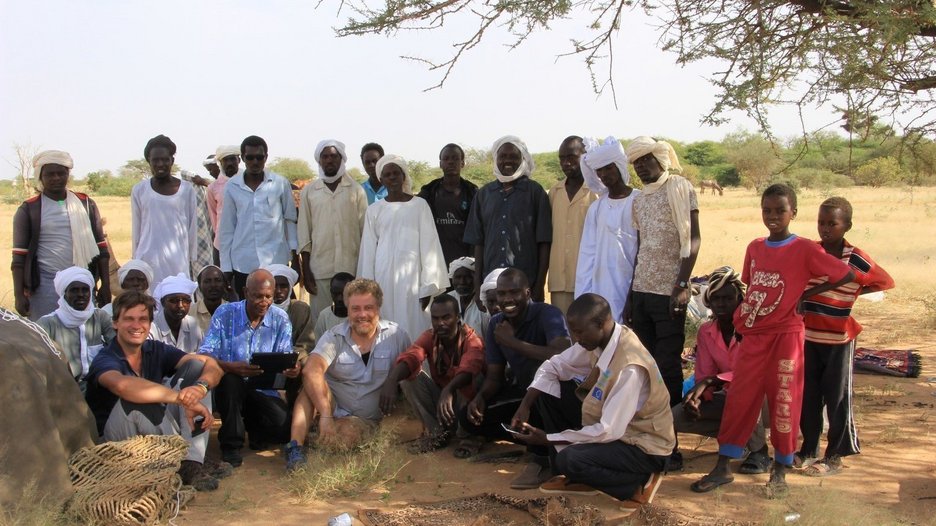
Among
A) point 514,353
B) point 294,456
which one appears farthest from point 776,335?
point 294,456

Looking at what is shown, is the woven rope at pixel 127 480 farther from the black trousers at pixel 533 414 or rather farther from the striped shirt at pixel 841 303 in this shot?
the striped shirt at pixel 841 303

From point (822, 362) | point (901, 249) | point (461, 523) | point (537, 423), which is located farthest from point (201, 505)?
point (901, 249)

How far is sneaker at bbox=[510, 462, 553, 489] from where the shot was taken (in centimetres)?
474

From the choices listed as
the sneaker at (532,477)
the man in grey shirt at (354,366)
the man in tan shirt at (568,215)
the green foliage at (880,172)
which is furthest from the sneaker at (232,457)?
the green foliage at (880,172)

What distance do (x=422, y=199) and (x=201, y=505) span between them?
9.61 feet

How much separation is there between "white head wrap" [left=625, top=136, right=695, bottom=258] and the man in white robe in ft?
5.98

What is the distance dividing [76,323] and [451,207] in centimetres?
288

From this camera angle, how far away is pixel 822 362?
493 centimetres

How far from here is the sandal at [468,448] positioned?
538 centimetres

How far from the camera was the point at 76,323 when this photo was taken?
5.26 m

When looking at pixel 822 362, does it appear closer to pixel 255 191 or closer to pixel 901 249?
pixel 255 191

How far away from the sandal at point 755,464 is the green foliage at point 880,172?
14.7 metres

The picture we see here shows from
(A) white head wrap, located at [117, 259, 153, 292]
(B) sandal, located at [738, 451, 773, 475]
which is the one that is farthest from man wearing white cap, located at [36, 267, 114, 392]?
(B) sandal, located at [738, 451, 773, 475]

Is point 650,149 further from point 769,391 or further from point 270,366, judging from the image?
point 270,366
